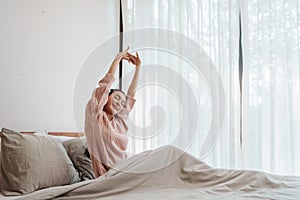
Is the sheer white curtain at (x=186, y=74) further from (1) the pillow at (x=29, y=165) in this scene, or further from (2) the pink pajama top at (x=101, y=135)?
(1) the pillow at (x=29, y=165)

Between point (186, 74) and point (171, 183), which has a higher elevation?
point (186, 74)

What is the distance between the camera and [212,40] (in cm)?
305

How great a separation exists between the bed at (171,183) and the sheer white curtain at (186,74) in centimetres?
111

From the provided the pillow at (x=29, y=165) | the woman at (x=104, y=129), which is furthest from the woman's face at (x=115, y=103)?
the pillow at (x=29, y=165)

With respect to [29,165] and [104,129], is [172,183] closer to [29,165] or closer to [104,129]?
[104,129]

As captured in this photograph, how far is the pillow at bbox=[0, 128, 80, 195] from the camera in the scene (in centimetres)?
180

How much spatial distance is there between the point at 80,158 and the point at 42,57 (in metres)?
1.01

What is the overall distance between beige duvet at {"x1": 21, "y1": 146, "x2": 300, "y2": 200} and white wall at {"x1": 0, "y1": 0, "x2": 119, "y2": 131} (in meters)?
1.18

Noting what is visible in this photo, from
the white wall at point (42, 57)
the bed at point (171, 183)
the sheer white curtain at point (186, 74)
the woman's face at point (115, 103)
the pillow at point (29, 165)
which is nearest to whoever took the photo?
the bed at point (171, 183)

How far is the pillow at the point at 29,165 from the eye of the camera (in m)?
1.80

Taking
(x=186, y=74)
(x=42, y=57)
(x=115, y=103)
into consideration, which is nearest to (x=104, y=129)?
(x=115, y=103)

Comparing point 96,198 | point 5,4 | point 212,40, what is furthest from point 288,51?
point 5,4

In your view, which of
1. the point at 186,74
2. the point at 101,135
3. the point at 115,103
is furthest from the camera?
the point at 186,74

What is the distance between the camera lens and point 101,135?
213 centimetres
